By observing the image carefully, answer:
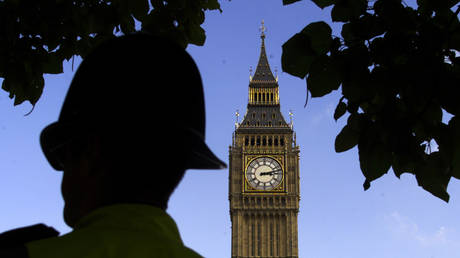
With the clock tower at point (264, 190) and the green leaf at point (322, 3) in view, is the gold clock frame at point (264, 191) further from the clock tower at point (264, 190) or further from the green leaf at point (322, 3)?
the green leaf at point (322, 3)

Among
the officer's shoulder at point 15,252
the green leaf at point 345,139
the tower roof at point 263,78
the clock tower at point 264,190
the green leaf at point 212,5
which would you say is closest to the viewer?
the officer's shoulder at point 15,252

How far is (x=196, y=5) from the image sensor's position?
230 inches

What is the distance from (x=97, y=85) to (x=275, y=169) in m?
50.9

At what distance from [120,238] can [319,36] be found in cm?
256

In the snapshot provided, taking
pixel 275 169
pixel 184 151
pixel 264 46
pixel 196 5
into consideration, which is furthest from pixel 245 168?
pixel 184 151

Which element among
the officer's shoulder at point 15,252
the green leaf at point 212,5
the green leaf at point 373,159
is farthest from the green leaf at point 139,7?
the officer's shoulder at point 15,252

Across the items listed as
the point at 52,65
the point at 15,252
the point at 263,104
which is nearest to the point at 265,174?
the point at 263,104

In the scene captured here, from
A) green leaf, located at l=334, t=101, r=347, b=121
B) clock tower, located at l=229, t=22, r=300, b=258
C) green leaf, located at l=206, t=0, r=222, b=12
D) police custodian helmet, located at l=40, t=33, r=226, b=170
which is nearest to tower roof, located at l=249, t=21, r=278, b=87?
clock tower, located at l=229, t=22, r=300, b=258

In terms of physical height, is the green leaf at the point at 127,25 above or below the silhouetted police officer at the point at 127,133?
above

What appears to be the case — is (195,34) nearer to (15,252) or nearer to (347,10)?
(347,10)

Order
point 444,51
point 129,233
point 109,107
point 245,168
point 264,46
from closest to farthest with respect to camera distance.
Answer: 1. point 129,233
2. point 109,107
3. point 444,51
4. point 245,168
5. point 264,46

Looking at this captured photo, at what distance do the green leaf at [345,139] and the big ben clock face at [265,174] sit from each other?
4826cm

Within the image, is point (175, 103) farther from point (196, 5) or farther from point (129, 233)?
point (196, 5)

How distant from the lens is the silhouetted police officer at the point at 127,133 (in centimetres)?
163
